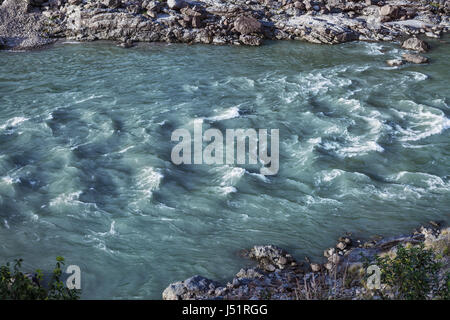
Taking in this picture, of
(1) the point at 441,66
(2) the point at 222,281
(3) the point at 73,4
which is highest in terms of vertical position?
(3) the point at 73,4

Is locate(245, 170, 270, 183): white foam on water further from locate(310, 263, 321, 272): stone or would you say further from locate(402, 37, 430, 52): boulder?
locate(402, 37, 430, 52): boulder

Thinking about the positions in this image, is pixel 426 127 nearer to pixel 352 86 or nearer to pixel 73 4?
pixel 352 86

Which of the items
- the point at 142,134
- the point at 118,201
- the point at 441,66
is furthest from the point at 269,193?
the point at 441,66

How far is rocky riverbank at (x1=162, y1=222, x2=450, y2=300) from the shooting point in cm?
1078

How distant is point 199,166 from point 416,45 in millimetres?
22413

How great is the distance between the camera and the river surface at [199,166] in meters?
14.8

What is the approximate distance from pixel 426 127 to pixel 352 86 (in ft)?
21.5

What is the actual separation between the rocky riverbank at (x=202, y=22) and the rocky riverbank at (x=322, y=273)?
25.0 m

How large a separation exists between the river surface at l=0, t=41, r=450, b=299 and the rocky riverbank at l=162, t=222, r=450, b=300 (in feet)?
2.10

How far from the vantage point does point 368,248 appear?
14133 mm

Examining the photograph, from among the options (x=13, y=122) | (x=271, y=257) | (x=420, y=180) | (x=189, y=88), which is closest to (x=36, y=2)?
(x=189, y=88)

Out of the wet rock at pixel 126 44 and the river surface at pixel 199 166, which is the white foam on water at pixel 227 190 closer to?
the river surface at pixel 199 166

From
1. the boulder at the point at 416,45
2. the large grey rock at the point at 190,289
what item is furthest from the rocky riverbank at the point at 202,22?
the large grey rock at the point at 190,289

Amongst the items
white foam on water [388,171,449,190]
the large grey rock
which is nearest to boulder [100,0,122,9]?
white foam on water [388,171,449,190]
